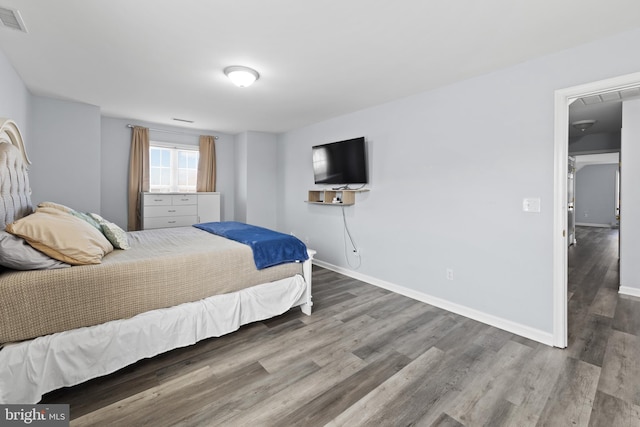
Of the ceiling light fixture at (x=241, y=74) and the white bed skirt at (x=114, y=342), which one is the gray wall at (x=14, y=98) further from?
the white bed skirt at (x=114, y=342)

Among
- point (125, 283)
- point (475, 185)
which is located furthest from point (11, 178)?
point (475, 185)

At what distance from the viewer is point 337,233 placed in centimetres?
447

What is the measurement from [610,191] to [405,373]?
1139 cm

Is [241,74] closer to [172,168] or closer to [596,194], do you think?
[172,168]

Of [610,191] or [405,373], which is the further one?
[610,191]

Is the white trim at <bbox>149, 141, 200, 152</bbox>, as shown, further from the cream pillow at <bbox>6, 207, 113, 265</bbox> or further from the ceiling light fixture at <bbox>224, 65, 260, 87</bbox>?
the cream pillow at <bbox>6, 207, 113, 265</bbox>

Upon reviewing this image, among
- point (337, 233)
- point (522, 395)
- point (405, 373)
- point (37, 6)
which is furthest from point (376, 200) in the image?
point (37, 6)

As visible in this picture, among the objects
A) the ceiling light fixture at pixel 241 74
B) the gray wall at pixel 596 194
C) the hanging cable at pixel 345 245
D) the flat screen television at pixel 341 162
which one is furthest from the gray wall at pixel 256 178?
the gray wall at pixel 596 194

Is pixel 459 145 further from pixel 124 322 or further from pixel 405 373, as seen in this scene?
pixel 124 322

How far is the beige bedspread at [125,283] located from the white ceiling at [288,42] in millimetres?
1630

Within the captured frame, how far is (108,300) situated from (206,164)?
4065 millimetres

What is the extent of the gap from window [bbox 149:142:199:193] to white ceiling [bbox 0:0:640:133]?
1.77 metres

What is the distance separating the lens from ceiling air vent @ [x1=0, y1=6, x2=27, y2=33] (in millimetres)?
1839

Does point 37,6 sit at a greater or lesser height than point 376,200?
greater
